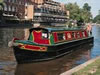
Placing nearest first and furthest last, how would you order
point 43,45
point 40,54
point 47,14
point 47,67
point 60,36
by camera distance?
point 47,67 < point 43,45 < point 40,54 < point 60,36 < point 47,14

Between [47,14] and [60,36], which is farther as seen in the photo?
[47,14]

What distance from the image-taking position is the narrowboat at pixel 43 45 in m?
19.5

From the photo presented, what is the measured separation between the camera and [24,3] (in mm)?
135500

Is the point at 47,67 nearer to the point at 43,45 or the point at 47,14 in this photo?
the point at 43,45

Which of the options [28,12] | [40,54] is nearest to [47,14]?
[28,12]

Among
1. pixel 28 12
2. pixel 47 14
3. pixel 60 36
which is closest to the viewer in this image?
pixel 60 36

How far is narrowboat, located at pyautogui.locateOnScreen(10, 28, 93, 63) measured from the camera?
19484 mm

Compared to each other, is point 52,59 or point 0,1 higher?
Answer: point 0,1

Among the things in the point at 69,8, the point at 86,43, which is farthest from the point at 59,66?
the point at 69,8

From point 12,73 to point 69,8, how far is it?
168m

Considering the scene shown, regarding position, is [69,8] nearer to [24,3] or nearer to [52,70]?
[24,3]

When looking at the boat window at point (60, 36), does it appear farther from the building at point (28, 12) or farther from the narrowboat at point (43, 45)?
the building at point (28, 12)

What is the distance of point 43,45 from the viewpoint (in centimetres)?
2038

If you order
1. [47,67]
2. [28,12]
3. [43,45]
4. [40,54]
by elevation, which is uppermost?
[28,12]
